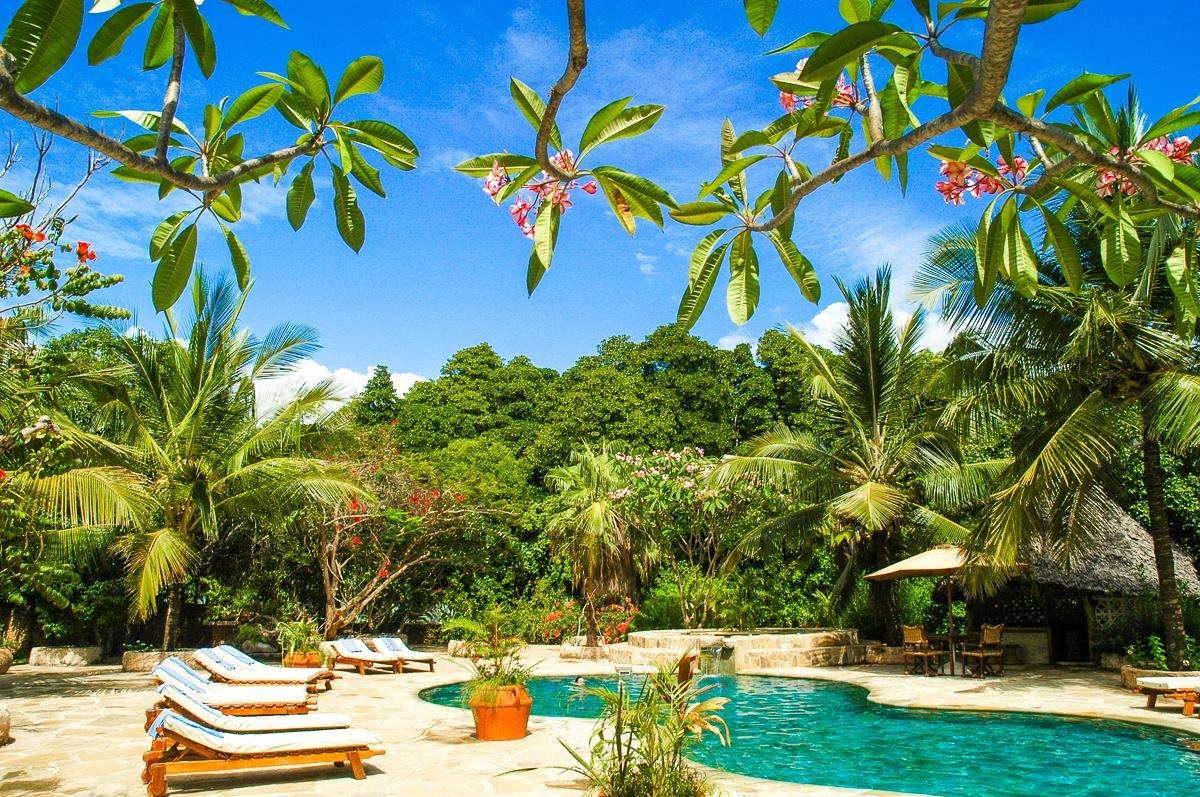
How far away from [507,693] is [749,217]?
6.71 metres

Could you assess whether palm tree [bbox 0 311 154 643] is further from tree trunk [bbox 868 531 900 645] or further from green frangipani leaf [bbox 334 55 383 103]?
tree trunk [bbox 868 531 900 645]

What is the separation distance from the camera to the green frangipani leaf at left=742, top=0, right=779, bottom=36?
145 centimetres

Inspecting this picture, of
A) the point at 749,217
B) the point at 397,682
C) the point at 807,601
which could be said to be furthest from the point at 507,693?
the point at 807,601

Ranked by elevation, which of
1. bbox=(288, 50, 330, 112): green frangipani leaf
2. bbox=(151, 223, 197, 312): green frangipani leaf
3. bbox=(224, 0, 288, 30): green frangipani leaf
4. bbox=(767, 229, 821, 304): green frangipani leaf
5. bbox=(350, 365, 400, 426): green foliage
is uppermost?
bbox=(350, 365, 400, 426): green foliage

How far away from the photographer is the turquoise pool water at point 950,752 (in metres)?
6.59

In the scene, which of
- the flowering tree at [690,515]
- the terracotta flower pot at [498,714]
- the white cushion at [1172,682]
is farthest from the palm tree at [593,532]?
the white cushion at [1172,682]

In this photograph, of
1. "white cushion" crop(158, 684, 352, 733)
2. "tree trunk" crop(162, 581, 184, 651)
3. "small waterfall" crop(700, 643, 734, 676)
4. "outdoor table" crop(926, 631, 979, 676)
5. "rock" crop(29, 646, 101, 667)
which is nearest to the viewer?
"white cushion" crop(158, 684, 352, 733)

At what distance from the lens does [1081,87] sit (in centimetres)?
166

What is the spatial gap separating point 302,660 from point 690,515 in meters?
8.45

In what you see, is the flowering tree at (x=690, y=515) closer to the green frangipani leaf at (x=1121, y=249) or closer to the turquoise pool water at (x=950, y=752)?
the turquoise pool water at (x=950, y=752)

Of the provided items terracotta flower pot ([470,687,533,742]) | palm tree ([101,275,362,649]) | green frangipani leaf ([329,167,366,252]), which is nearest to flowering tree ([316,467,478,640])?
palm tree ([101,275,362,649])

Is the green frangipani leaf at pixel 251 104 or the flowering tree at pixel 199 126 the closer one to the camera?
the flowering tree at pixel 199 126

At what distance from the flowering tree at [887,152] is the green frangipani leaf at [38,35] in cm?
74

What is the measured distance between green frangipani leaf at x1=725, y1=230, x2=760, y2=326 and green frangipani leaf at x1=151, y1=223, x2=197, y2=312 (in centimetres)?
110
